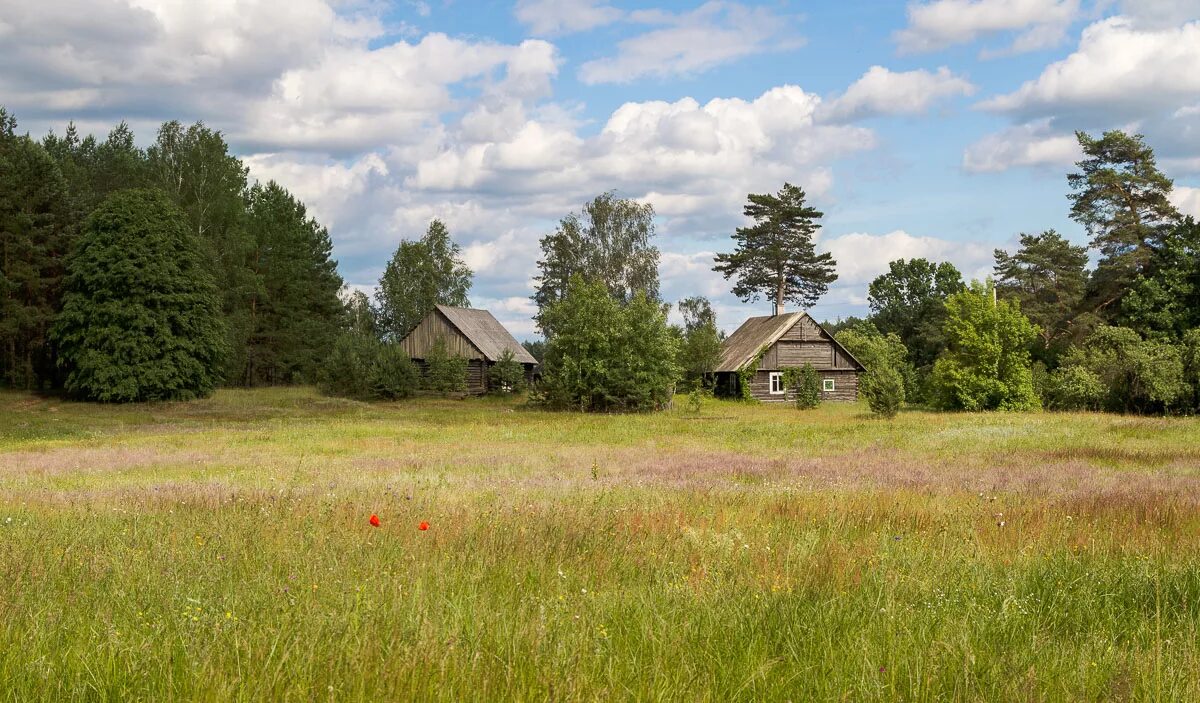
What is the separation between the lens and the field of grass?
4.07 m

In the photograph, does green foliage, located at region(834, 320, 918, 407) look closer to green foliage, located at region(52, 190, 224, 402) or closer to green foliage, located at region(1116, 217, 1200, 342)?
green foliage, located at region(1116, 217, 1200, 342)

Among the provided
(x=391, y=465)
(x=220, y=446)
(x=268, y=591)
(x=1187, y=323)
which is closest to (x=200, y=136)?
(x=220, y=446)

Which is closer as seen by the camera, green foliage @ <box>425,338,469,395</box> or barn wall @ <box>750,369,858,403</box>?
green foliage @ <box>425,338,469,395</box>

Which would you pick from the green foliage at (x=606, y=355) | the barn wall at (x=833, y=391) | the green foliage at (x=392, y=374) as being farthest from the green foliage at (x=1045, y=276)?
the green foliage at (x=392, y=374)

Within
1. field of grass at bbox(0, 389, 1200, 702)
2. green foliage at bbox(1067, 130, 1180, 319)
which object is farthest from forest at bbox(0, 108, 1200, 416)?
field of grass at bbox(0, 389, 1200, 702)

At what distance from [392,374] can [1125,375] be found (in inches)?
1619

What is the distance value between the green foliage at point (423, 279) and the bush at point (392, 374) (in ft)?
57.4

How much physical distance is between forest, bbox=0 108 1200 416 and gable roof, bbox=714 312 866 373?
1842 mm

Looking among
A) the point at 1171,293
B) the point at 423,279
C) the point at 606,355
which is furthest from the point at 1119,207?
the point at 423,279

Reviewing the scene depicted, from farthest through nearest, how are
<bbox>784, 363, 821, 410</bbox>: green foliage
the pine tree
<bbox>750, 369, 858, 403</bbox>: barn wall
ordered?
1. the pine tree
2. <bbox>750, 369, 858, 403</bbox>: barn wall
3. <bbox>784, 363, 821, 410</bbox>: green foliage

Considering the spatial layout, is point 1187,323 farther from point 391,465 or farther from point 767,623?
point 767,623

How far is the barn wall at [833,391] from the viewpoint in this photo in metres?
65.5

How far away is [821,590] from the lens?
5.96 metres

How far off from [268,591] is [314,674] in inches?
64.2
